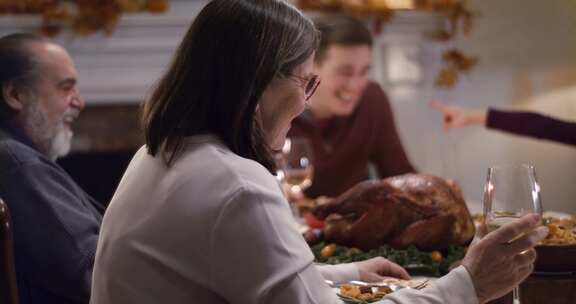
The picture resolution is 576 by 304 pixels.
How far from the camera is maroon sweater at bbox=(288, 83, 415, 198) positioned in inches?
118

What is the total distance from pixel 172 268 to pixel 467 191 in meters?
3.49

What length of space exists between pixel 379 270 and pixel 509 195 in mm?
333

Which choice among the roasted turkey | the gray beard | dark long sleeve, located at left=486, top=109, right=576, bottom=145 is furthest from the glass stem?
dark long sleeve, located at left=486, top=109, right=576, bottom=145

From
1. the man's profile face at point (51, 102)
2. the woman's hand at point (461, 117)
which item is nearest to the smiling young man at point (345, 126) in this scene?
the woman's hand at point (461, 117)

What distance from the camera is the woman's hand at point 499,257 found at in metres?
0.96

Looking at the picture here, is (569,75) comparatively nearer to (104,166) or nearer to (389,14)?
(389,14)

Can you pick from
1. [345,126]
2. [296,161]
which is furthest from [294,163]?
[345,126]

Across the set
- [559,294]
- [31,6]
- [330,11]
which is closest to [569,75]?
[330,11]

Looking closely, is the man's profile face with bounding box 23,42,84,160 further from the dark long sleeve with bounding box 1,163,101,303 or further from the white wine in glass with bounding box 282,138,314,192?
the white wine in glass with bounding box 282,138,314,192

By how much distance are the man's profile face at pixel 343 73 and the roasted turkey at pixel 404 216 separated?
131 cm

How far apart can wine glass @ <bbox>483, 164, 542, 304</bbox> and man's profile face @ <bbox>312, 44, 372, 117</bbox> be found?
174cm

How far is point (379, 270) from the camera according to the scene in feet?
4.15

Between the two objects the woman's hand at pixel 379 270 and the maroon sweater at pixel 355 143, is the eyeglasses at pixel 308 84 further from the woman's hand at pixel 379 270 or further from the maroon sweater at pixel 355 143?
the maroon sweater at pixel 355 143

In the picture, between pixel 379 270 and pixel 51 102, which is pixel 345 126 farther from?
pixel 379 270
